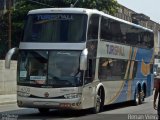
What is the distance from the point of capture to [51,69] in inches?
696

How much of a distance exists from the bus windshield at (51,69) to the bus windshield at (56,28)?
0.56m

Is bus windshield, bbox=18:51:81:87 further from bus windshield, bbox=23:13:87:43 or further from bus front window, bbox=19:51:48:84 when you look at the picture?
bus windshield, bbox=23:13:87:43

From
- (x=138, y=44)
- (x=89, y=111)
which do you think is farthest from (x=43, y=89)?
(x=138, y=44)

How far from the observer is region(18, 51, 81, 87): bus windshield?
691 inches

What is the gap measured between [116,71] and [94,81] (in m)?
3.24

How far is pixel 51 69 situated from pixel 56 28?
157 cm

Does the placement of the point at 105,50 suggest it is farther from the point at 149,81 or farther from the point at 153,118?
the point at 149,81

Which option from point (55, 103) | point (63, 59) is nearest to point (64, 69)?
point (63, 59)

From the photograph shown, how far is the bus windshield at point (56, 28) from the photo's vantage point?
59.0 ft

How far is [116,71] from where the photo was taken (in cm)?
2202

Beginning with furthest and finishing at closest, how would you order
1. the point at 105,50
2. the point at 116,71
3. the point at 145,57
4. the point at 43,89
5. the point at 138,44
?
the point at 145,57
the point at 138,44
the point at 116,71
the point at 105,50
the point at 43,89

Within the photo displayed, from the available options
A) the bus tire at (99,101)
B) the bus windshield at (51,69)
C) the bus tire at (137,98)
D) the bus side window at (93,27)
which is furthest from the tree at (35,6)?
the bus windshield at (51,69)

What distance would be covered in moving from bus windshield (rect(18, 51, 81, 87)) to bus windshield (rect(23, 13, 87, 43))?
22.2 inches

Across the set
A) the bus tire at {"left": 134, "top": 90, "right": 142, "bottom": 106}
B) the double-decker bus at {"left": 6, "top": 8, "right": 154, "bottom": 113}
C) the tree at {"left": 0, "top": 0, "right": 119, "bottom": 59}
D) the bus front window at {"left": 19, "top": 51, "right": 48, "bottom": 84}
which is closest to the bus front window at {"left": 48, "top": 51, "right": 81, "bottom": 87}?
the double-decker bus at {"left": 6, "top": 8, "right": 154, "bottom": 113}
